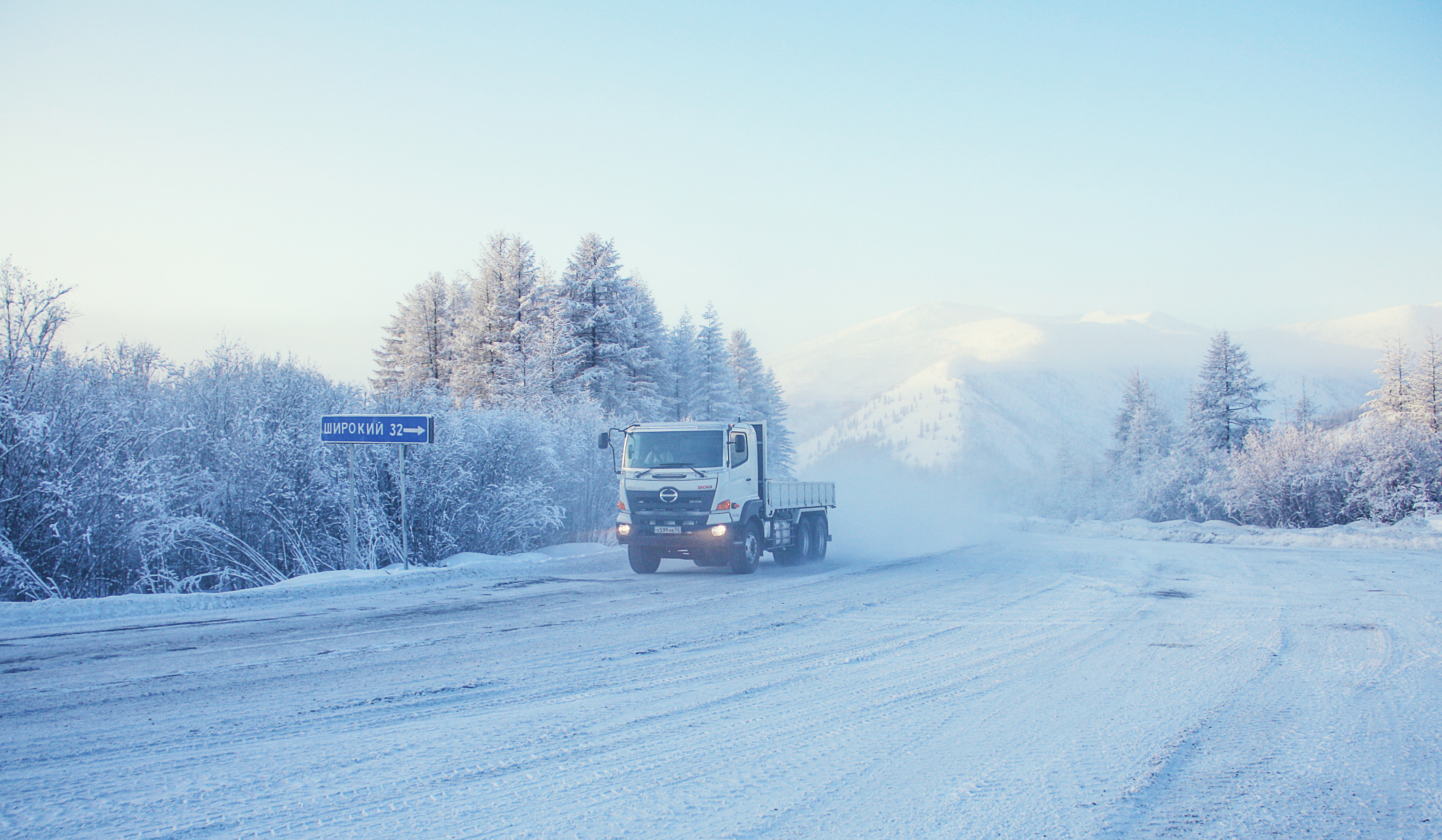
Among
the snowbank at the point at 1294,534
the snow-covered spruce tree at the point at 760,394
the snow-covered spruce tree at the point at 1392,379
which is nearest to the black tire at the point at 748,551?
the snowbank at the point at 1294,534

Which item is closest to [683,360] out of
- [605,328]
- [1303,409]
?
[605,328]

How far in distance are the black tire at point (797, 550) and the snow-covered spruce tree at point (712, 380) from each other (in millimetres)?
27367

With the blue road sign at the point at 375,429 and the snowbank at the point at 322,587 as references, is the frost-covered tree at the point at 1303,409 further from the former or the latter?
the blue road sign at the point at 375,429

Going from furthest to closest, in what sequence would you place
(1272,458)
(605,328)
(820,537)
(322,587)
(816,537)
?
(605,328) < (1272,458) < (820,537) < (816,537) < (322,587)

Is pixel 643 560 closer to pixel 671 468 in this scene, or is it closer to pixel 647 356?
pixel 671 468

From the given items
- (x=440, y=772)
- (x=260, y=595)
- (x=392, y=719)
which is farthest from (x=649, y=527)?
(x=440, y=772)

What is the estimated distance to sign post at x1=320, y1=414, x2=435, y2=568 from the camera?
14266 millimetres

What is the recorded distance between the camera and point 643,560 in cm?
1630

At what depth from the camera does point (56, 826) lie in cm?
368

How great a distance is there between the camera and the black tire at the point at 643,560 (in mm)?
16188

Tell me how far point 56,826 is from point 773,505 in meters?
14.8

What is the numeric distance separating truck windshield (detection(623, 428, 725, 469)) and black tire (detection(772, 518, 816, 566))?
12.6 feet

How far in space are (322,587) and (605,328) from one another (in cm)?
2661

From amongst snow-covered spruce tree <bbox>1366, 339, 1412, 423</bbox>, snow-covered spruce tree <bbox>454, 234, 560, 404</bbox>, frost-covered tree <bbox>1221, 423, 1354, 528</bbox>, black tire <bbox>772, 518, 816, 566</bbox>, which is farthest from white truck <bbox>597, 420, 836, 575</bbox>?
snow-covered spruce tree <bbox>1366, 339, 1412, 423</bbox>
